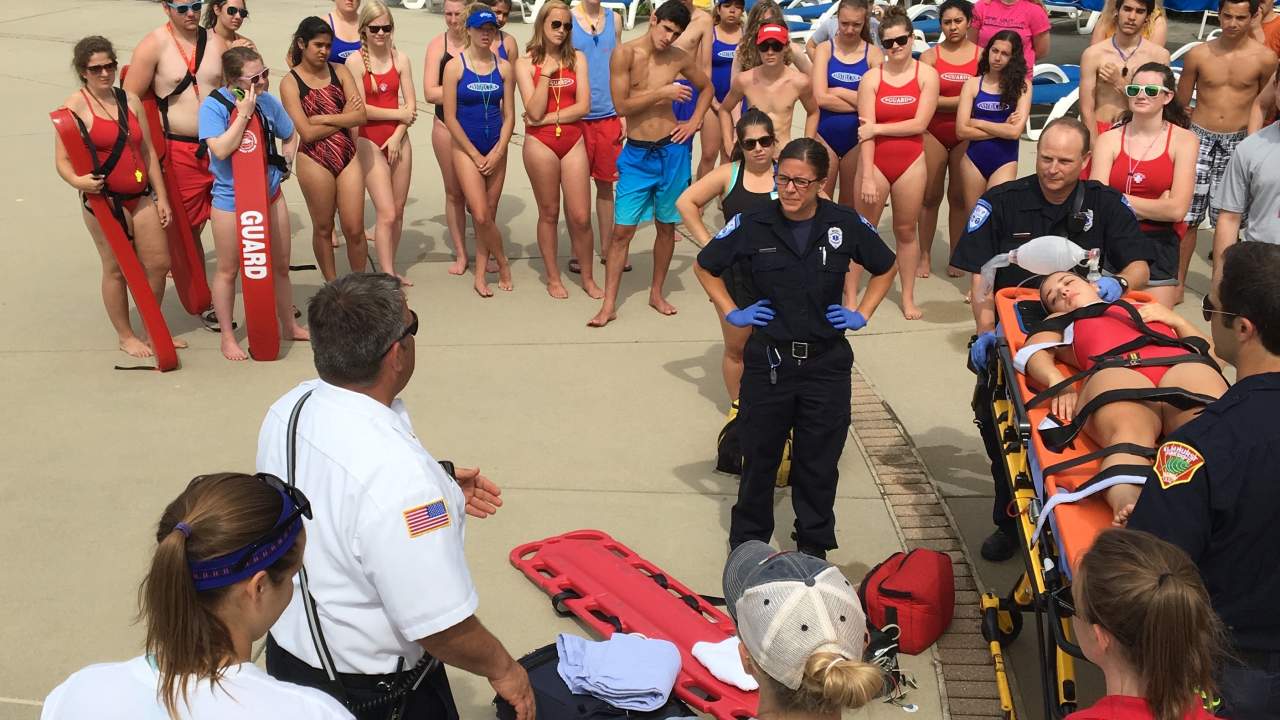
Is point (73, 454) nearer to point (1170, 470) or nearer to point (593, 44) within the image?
point (593, 44)

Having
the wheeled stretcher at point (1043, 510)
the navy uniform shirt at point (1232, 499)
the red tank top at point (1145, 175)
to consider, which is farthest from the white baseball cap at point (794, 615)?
the red tank top at point (1145, 175)

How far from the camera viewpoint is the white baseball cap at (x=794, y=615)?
2244 millimetres

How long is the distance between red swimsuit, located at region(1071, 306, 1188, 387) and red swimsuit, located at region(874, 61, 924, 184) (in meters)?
3.36

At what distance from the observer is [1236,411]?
9.59 ft

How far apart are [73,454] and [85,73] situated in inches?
83.1

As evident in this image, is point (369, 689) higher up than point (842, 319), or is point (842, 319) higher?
point (842, 319)

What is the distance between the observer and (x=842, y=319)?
15.7ft

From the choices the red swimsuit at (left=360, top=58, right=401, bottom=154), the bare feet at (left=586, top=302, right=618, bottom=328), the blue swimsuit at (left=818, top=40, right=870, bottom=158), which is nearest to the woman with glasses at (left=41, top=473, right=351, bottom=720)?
the bare feet at (left=586, top=302, right=618, bottom=328)

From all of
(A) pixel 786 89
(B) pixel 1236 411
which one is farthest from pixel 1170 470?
(A) pixel 786 89

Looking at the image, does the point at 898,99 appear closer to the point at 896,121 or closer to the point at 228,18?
the point at 896,121

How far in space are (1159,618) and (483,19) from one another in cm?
637

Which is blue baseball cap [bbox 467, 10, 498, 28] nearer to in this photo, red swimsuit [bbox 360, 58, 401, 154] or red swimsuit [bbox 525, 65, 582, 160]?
red swimsuit [bbox 525, 65, 582, 160]

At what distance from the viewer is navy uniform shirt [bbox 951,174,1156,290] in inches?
207

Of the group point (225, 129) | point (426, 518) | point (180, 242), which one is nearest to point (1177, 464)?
point (426, 518)
